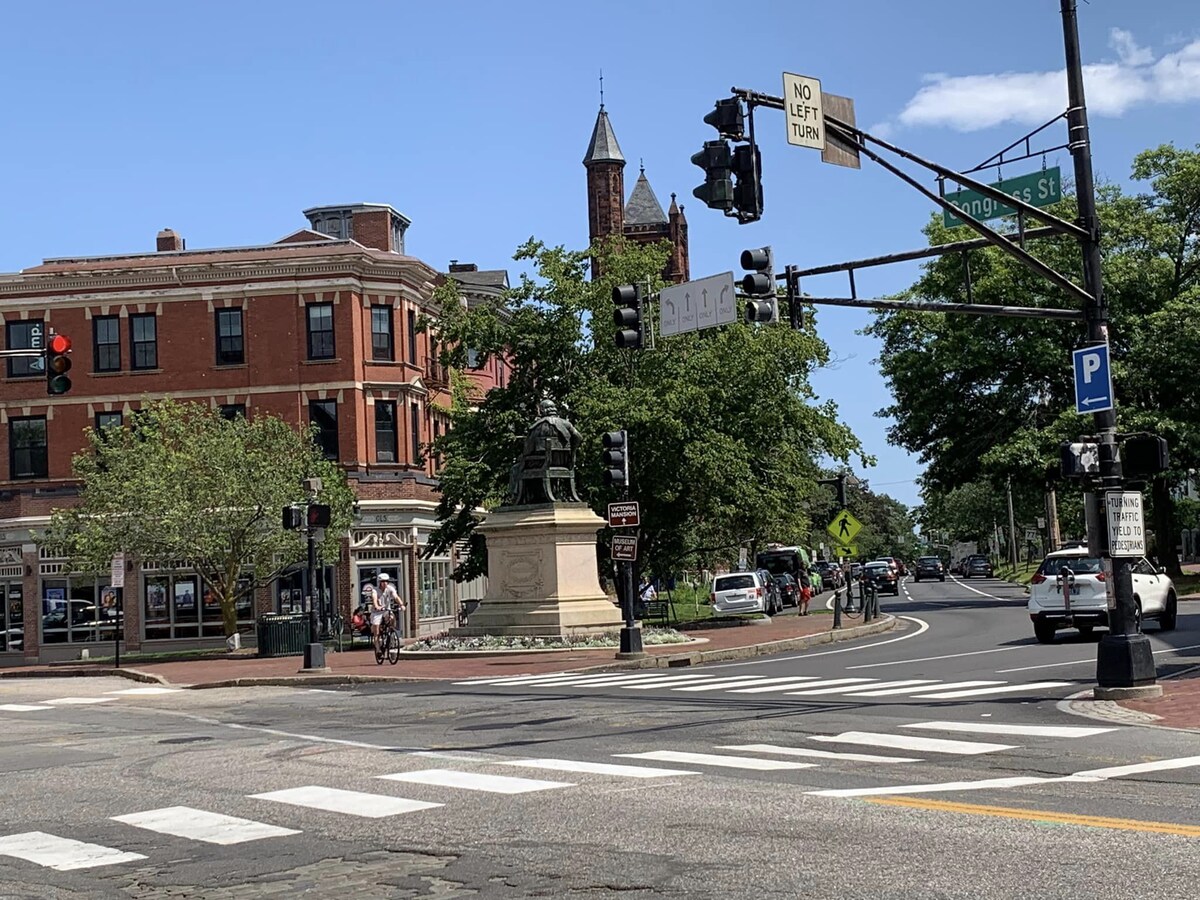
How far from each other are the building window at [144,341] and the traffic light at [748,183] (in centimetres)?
4025

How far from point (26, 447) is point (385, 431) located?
12.4 metres

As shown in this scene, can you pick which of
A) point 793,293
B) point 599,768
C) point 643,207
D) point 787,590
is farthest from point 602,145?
point 599,768

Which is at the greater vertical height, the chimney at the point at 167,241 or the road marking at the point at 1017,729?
the chimney at the point at 167,241

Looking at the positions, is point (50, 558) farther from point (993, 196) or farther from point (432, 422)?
point (993, 196)

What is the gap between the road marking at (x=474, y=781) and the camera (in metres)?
11.1

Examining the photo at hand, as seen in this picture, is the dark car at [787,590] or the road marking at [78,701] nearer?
the road marking at [78,701]

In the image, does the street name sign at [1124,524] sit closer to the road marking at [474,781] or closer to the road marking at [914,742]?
the road marking at [914,742]

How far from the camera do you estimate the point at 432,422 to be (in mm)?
57438

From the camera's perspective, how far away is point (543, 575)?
33.5 metres

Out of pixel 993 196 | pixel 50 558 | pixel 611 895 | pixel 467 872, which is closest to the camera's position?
pixel 611 895

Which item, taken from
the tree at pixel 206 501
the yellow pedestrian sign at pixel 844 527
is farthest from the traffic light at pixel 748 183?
the tree at pixel 206 501

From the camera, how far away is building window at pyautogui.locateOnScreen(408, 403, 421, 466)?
53562mm

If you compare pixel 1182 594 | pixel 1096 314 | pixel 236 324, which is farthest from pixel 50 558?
pixel 1096 314

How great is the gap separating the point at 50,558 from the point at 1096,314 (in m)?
42.5
